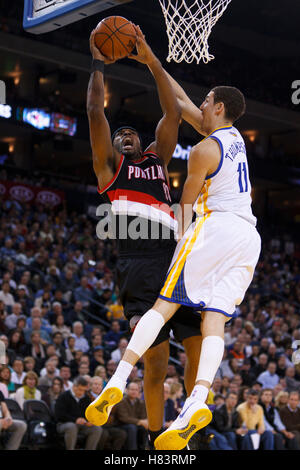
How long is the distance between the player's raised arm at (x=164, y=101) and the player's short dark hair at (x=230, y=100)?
1.29ft

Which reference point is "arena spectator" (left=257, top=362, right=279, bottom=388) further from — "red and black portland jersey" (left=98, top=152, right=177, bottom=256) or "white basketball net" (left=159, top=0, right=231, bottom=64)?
"red and black portland jersey" (left=98, top=152, right=177, bottom=256)

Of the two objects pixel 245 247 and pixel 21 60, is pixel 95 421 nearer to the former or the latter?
pixel 245 247

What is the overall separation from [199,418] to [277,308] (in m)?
16.0

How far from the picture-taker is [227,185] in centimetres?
448

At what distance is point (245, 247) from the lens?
14.4 feet

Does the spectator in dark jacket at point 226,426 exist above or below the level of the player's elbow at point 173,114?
below

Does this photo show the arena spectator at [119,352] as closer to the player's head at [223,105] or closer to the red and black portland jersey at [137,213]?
the red and black portland jersey at [137,213]

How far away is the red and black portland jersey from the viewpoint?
15.6ft

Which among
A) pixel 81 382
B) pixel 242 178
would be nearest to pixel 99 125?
pixel 242 178

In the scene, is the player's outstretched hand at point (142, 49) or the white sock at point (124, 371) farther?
the player's outstretched hand at point (142, 49)

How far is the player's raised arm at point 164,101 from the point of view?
4863 millimetres

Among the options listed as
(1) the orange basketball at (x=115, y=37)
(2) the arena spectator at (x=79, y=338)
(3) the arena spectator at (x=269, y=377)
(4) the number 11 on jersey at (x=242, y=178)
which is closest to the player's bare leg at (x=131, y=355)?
(4) the number 11 on jersey at (x=242, y=178)

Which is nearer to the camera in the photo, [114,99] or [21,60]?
[21,60]
